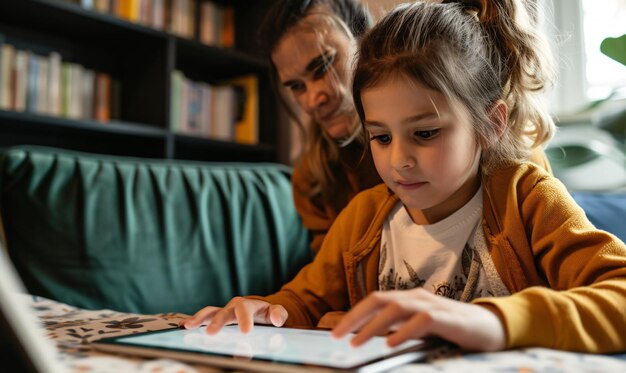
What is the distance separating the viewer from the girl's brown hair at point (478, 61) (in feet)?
2.61

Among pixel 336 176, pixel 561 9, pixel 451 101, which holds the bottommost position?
pixel 336 176

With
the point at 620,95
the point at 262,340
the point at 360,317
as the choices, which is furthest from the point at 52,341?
the point at 620,95

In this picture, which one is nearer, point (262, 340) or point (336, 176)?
point (262, 340)

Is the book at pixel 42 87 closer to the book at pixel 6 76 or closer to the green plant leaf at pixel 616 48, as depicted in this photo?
the book at pixel 6 76

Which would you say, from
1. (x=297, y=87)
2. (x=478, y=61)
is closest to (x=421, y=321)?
(x=478, y=61)

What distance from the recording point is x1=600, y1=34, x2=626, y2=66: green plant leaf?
121 centimetres

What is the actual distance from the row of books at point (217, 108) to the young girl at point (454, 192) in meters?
1.49

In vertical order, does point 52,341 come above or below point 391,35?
below

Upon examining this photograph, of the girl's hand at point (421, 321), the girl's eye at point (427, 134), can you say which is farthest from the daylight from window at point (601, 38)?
the girl's hand at point (421, 321)

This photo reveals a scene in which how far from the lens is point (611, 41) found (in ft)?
4.00

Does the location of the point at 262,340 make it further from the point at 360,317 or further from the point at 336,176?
the point at 336,176

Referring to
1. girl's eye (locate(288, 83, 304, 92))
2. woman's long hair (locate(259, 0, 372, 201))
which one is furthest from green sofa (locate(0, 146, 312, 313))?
girl's eye (locate(288, 83, 304, 92))

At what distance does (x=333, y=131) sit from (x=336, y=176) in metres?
0.14

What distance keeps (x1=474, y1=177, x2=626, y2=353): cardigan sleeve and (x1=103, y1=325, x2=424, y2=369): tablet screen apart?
4.5 inches
